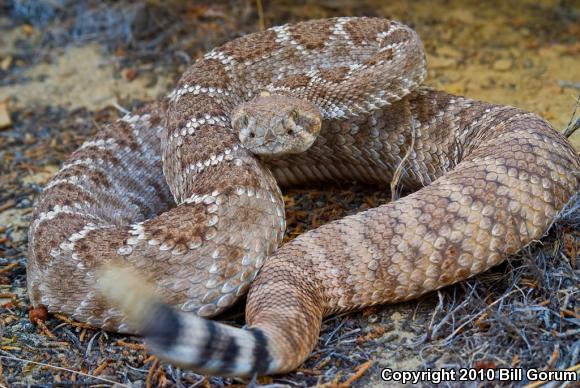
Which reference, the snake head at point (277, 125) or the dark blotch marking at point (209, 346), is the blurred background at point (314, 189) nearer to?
the dark blotch marking at point (209, 346)

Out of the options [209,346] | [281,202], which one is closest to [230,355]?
[209,346]

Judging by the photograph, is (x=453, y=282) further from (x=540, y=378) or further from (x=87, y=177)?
(x=87, y=177)

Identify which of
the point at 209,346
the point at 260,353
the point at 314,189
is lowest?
the point at 314,189

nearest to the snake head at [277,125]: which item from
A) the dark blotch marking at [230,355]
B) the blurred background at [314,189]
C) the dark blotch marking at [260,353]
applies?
the blurred background at [314,189]

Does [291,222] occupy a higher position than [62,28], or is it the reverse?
[62,28]

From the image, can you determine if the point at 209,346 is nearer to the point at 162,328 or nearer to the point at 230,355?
the point at 230,355

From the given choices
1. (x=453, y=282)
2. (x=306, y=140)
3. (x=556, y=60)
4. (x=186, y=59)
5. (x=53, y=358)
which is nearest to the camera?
(x=453, y=282)

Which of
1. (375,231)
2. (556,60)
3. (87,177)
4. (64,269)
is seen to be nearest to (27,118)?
(87,177)
